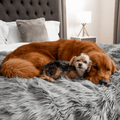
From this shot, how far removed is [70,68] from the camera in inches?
34.2

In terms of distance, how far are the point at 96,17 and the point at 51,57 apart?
383 cm

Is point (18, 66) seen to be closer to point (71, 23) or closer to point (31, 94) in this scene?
point (31, 94)

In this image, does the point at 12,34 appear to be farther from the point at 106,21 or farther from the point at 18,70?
the point at 106,21

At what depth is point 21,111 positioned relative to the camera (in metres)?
0.52

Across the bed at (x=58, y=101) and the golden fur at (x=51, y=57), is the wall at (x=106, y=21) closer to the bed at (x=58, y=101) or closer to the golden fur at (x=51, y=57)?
the golden fur at (x=51, y=57)

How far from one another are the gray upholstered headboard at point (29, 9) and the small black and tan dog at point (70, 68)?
2.38 meters

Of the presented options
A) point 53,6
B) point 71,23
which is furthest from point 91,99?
point 71,23

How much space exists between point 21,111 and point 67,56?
2.59ft

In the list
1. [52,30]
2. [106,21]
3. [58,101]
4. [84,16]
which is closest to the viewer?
[58,101]

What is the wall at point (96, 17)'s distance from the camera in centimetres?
407

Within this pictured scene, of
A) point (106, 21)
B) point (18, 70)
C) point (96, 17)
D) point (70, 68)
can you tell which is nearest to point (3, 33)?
point (18, 70)

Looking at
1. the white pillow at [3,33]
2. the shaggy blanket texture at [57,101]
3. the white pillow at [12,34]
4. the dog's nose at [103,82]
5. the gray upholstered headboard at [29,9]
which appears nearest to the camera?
the shaggy blanket texture at [57,101]

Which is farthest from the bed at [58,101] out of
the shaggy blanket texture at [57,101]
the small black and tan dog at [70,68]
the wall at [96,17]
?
the wall at [96,17]

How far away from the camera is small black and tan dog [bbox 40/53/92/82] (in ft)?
2.71
